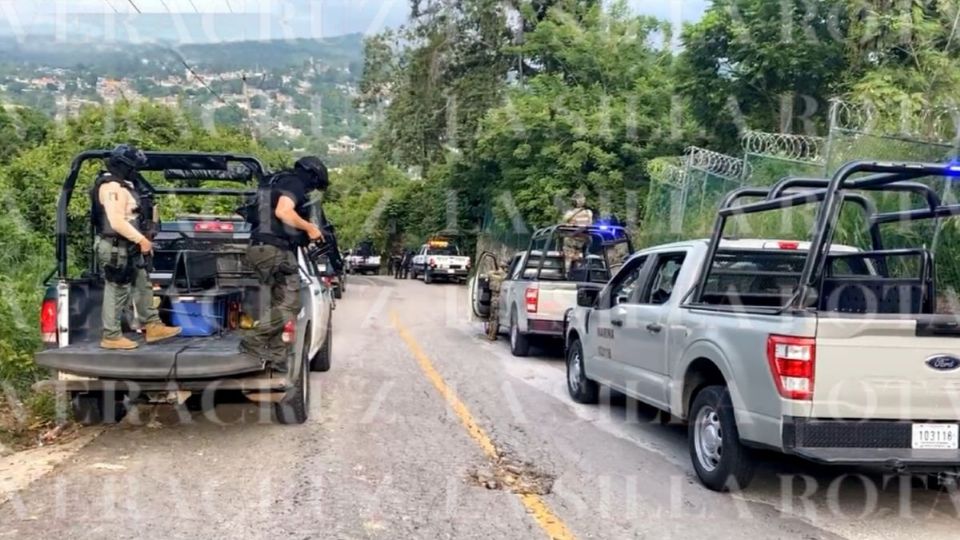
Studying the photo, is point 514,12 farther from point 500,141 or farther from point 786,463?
point 786,463

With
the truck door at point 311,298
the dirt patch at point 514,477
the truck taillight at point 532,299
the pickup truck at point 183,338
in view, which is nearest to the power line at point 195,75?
the pickup truck at point 183,338

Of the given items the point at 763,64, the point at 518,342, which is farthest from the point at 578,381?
the point at 763,64

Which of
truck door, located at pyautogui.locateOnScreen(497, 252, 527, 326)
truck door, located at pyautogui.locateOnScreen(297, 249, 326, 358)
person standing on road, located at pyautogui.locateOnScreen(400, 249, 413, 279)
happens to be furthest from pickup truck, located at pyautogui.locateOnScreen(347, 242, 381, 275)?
truck door, located at pyautogui.locateOnScreen(297, 249, 326, 358)

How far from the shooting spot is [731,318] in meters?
5.78

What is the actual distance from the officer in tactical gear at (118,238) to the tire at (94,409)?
2.38 feet

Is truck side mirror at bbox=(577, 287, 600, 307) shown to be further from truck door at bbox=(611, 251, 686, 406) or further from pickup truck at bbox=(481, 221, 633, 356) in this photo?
pickup truck at bbox=(481, 221, 633, 356)

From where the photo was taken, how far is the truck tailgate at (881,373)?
16.4ft

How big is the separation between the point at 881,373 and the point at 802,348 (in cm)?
50

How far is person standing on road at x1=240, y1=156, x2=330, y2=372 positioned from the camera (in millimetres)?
6848

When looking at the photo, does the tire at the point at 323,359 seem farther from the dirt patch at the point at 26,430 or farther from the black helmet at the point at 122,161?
the black helmet at the point at 122,161

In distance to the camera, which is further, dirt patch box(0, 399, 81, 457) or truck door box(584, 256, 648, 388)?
truck door box(584, 256, 648, 388)

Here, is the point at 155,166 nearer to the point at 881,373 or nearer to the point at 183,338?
the point at 183,338

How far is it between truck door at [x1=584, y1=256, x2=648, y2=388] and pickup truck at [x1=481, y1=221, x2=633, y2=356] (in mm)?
2435

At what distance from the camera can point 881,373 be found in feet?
16.6
